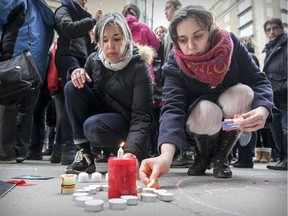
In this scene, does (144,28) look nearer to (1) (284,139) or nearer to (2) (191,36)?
(2) (191,36)

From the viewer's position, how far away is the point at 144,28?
216cm

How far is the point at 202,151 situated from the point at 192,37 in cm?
55

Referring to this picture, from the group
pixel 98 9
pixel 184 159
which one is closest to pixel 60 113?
pixel 98 9

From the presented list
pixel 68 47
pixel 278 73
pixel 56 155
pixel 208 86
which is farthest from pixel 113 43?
pixel 278 73

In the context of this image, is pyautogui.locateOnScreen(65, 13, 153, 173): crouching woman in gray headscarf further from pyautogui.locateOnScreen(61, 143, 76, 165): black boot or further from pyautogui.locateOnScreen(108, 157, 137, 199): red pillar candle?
pyautogui.locateOnScreen(108, 157, 137, 199): red pillar candle

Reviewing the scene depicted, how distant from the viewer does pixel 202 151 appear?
1.49 m

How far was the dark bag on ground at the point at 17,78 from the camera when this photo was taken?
174 cm

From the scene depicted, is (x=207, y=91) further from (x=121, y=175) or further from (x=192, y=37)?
(x=121, y=175)

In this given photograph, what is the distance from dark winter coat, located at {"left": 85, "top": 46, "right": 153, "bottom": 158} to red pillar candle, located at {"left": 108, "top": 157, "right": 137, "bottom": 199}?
54 centimetres

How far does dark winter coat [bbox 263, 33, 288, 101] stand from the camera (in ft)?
7.43

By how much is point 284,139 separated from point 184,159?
806 mm

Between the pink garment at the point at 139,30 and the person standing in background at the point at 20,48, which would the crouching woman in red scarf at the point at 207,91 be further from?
the person standing in background at the point at 20,48

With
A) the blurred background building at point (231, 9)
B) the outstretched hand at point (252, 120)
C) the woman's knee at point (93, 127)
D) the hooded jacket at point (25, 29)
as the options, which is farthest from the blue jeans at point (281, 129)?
the hooded jacket at point (25, 29)

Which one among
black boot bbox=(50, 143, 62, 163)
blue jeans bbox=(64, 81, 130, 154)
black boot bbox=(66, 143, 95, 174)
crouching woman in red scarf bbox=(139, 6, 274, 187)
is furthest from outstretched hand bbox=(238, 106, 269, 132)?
black boot bbox=(50, 143, 62, 163)
